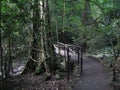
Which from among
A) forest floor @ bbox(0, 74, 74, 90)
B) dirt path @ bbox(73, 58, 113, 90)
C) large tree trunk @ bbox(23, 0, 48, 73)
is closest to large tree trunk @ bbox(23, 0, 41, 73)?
large tree trunk @ bbox(23, 0, 48, 73)

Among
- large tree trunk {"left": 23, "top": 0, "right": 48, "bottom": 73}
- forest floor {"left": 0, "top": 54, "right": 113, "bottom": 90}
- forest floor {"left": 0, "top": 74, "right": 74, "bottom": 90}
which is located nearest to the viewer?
forest floor {"left": 0, "top": 54, "right": 113, "bottom": 90}

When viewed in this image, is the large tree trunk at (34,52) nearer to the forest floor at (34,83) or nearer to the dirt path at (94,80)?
the forest floor at (34,83)

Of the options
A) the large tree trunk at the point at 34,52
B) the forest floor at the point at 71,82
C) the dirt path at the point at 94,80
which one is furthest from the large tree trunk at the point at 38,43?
the dirt path at the point at 94,80

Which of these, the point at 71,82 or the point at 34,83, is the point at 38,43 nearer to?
the point at 34,83

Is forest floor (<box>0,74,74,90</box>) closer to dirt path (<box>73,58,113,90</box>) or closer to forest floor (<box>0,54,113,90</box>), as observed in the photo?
forest floor (<box>0,54,113,90</box>)

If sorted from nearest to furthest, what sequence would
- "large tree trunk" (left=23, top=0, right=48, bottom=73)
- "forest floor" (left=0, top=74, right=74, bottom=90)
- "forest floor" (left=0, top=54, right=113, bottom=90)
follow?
1. "forest floor" (left=0, top=54, right=113, bottom=90)
2. "forest floor" (left=0, top=74, right=74, bottom=90)
3. "large tree trunk" (left=23, top=0, right=48, bottom=73)

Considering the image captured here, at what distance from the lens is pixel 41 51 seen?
9.20 meters

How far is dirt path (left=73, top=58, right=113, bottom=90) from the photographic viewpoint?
6.71 m

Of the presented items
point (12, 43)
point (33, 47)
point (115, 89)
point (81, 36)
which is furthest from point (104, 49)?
point (115, 89)

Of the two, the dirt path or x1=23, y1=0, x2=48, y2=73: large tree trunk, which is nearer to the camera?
the dirt path

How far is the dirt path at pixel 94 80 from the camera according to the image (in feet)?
22.0

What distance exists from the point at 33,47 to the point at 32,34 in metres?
0.54

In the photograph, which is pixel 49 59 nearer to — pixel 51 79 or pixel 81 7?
pixel 51 79

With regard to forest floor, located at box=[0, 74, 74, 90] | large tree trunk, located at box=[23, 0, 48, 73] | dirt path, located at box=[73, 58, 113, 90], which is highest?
large tree trunk, located at box=[23, 0, 48, 73]
